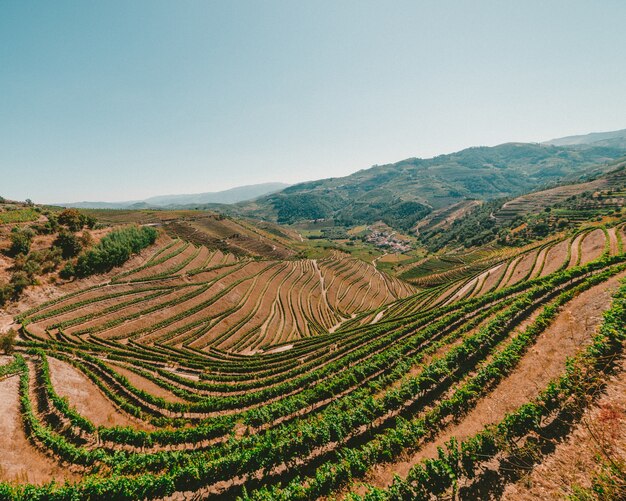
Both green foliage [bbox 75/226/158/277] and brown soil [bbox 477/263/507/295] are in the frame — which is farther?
green foliage [bbox 75/226/158/277]

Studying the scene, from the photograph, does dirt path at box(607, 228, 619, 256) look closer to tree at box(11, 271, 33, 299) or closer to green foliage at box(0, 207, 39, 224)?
tree at box(11, 271, 33, 299)

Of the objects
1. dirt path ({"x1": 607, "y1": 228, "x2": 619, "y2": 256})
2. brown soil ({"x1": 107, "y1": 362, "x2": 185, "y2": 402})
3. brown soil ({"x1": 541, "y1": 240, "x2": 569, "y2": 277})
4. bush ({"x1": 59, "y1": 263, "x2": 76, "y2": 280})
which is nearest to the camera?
brown soil ({"x1": 107, "y1": 362, "x2": 185, "y2": 402})

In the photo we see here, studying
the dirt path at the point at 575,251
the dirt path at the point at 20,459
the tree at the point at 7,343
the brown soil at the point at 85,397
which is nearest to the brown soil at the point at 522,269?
the dirt path at the point at 575,251

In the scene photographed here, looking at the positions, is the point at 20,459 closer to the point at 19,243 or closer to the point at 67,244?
the point at 19,243

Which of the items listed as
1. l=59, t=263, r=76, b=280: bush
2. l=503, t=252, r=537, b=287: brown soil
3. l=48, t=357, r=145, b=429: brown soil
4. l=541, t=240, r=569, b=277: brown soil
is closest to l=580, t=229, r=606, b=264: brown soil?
l=541, t=240, r=569, b=277: brown soil

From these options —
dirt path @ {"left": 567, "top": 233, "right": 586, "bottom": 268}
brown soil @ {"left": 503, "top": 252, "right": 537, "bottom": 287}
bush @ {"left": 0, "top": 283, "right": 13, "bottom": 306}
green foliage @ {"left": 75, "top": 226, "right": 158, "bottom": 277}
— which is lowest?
brown soil @ {"left": 503, "top": 252, "right": 537, "bottom": 287}

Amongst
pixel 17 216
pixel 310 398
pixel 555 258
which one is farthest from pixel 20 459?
pixel 555 258

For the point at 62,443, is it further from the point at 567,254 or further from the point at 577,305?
the point at 567,254
